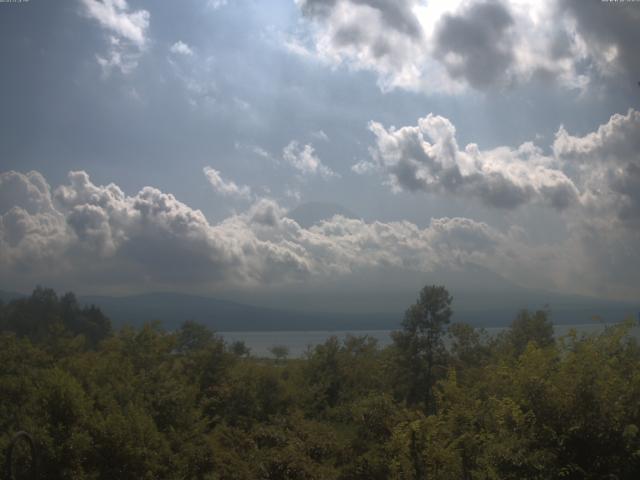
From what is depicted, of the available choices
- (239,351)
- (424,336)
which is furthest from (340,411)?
(239,351)

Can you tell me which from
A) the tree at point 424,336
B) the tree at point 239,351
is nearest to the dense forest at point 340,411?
the tree at point 424,336

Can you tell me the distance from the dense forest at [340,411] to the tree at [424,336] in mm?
112

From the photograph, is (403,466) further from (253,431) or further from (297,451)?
(253,431)

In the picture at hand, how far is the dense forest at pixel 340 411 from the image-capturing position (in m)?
13.5

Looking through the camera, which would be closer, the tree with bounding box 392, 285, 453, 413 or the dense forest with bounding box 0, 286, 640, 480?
the dense forest with bounding box 0, 286, 640, 480

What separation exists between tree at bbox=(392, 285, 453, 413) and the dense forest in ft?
0.37

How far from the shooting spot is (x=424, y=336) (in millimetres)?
46125

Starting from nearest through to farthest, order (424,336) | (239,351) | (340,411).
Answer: (340,411) < (424,336) < (239,351)

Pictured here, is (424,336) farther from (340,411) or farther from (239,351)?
(239,351)

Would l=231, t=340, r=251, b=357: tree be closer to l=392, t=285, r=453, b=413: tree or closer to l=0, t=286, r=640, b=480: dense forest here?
l=0, t=286, r=640, b=480: dense forest

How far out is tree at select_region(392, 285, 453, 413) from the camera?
45062 millimetres

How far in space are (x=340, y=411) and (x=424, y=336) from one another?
16.3m

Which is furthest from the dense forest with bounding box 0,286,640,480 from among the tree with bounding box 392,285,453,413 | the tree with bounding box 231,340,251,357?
the tree with bounding box 231,340,251,357

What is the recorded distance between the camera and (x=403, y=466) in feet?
62.7
